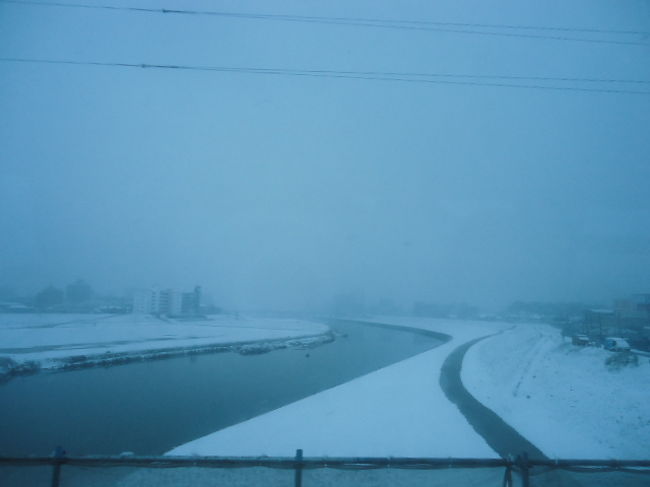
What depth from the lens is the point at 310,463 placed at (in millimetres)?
3309

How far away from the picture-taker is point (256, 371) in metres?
21.4

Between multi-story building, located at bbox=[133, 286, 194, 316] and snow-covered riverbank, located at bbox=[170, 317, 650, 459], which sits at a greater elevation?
snow-covered riverbank, located at bbox=[170, 317, 650, 459]

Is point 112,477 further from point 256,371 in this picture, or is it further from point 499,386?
point 256,371

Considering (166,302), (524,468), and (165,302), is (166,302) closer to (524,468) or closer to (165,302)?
(165,302)

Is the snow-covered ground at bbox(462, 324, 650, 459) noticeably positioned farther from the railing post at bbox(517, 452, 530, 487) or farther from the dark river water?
the dark river water

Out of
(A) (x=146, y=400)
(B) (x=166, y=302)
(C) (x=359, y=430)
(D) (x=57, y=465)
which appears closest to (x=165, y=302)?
(B) (x=166, y=302)

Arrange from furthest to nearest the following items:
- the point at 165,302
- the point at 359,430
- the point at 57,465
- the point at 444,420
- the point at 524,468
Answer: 1. the point at 165,302
2. the point at 444,420
3. the point at 359,430
4. the point at 524,468
5. the point at 57,465

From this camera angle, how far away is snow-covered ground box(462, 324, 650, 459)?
8.31 metres

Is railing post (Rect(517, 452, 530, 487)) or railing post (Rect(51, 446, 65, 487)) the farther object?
railing post (Rect(517, 452, 530, 487))

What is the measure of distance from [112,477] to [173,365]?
71.8 ft

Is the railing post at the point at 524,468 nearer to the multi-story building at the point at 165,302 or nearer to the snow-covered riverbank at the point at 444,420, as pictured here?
the snow-covered riverbank at the point at 444,420

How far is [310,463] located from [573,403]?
12239mm

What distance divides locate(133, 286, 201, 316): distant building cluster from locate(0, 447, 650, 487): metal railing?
279ft

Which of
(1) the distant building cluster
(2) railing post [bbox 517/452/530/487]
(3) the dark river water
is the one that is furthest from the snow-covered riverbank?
(1) the distant building cluster
